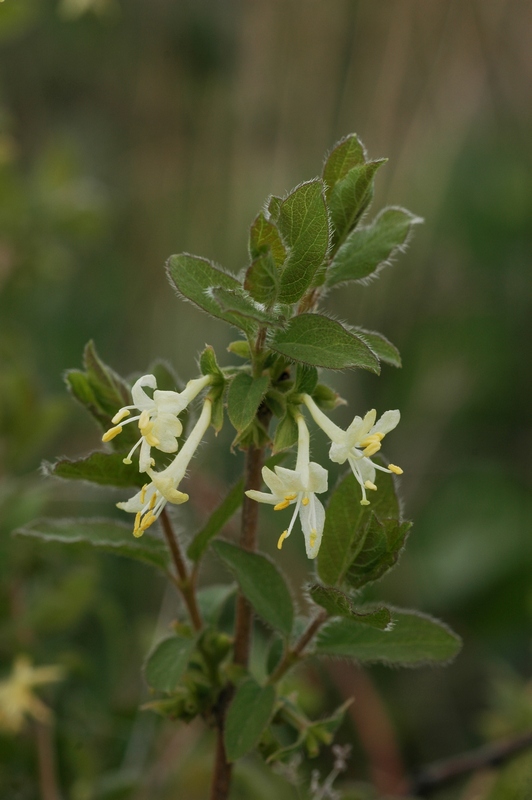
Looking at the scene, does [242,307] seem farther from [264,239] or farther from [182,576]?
[182,576]

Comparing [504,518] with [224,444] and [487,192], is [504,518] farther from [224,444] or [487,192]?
[487,192]

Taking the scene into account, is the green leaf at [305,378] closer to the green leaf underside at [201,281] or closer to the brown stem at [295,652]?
the green leaf underside at [201,281]

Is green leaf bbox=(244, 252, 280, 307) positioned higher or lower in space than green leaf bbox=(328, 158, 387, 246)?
lower

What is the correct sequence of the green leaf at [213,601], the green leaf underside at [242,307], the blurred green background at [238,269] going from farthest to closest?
1. the blurred green background at [238,269]
2. the green leaf at [213,601]
3. the green leaf underside at [242,307]

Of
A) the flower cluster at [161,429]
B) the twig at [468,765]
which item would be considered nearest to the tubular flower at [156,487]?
the flower cluster at [161,429]

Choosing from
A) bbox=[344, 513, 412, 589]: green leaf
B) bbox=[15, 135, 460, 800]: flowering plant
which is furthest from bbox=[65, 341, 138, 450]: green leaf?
bbox=[344, 513, 412, 589]: green leaf

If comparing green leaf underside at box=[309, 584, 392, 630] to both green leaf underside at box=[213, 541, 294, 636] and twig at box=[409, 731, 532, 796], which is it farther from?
twig at box=[409, 731, 532, 796]
